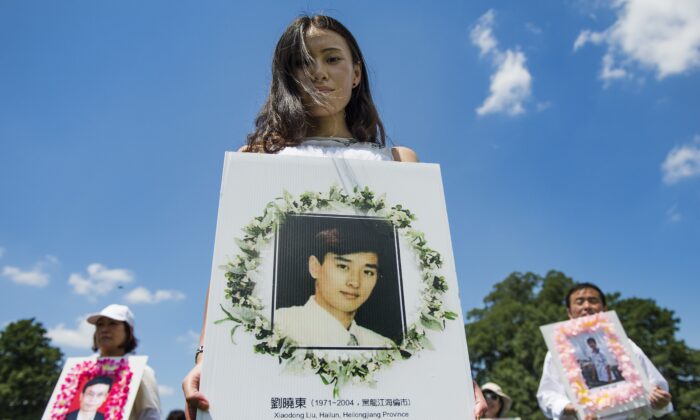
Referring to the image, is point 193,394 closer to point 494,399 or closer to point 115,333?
point 115,333

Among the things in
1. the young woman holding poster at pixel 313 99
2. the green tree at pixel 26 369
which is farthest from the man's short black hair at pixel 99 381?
the green tree at pixel 26 369

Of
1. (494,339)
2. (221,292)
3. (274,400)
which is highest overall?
(494,339)

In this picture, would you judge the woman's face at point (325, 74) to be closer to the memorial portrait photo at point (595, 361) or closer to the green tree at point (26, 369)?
the memorial portrait photo at point (595, 361)

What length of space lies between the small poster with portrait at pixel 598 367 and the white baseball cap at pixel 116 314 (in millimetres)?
4133

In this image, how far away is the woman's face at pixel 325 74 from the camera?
206 cm

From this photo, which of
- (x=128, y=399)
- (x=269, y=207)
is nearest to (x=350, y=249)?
(x=269, y=207)

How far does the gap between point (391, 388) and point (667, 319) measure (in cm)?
3465

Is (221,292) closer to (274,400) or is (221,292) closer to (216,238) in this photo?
(216,238)

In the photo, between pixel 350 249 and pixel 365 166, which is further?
pixel 365 166

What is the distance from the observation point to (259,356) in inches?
48.4

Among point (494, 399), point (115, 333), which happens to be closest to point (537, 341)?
point (494, 399)

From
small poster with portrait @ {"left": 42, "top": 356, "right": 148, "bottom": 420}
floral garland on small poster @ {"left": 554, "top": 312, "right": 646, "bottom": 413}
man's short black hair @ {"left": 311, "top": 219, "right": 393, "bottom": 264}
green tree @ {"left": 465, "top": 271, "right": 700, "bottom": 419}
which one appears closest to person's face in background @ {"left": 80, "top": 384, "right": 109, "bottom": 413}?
small poster with portrait @ {"left": 42, "top": 356, "right": 148, "bottom": 420}

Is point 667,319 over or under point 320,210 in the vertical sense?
over

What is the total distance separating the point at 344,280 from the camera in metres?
1.39
